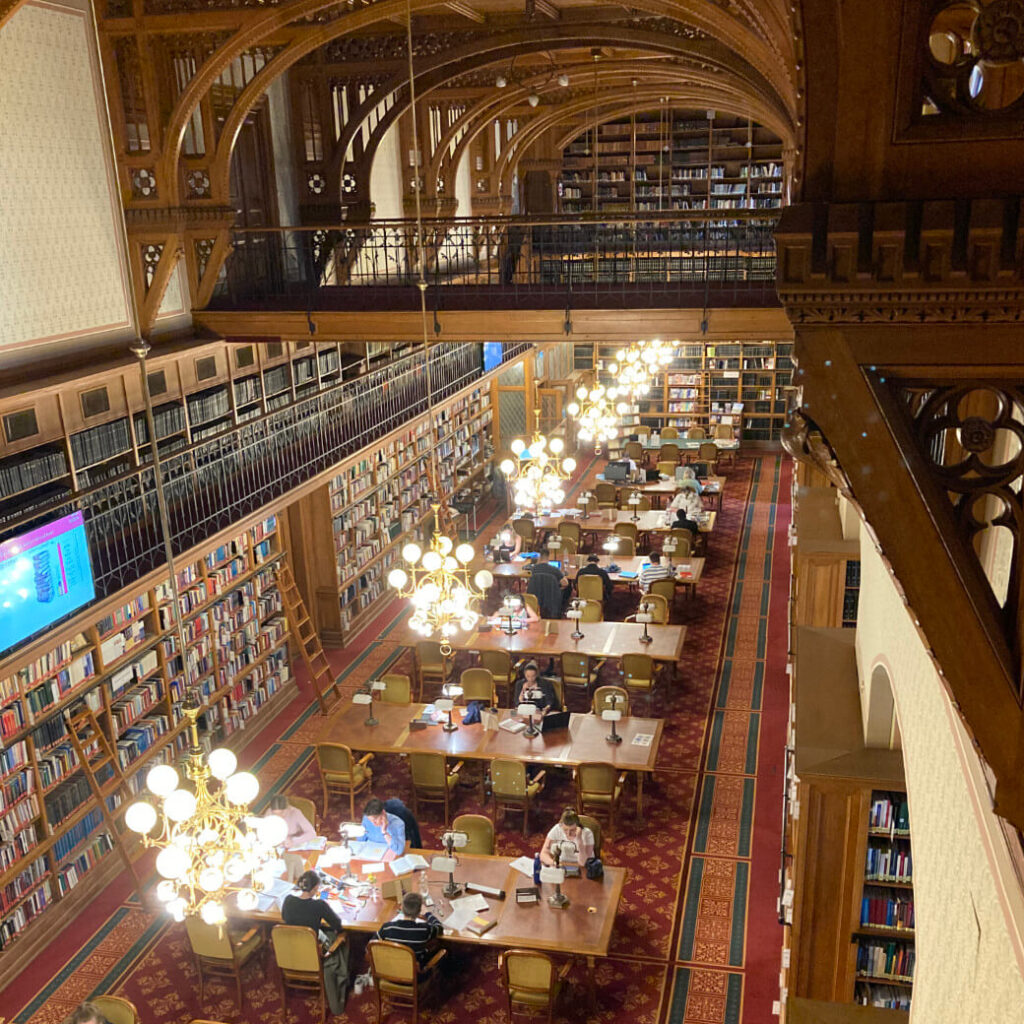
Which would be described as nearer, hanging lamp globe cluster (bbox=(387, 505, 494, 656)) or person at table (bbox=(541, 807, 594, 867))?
person at table (bbox=(541, 807, 594, 867))

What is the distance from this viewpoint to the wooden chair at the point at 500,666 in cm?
1088

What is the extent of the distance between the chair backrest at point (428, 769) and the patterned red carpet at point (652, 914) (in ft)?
1.35

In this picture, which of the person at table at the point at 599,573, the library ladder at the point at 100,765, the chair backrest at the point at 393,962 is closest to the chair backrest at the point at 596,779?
the chair backrest at the point at 393,962

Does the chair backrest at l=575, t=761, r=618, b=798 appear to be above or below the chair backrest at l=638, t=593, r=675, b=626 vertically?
below

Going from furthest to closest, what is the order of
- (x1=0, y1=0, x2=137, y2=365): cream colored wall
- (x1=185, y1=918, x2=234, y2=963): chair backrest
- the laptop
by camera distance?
the laptop, (x1=0, y1=0, x2=137, y2=365): cream colored wall, (x1=185, y1=918, x2=234, y2=963): chair backrest

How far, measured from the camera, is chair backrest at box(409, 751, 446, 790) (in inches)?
350

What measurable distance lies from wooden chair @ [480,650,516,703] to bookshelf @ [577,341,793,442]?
11308 millimetres

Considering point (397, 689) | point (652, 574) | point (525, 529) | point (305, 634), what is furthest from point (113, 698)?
point (525, 529)

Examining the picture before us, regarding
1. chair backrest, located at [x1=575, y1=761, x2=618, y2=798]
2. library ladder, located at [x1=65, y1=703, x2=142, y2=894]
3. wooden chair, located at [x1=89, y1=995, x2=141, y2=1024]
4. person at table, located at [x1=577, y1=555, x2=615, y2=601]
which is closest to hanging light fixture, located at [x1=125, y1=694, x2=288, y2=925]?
wooden chair, located at [x1=89, y1=995, x2=141, y2=1024]

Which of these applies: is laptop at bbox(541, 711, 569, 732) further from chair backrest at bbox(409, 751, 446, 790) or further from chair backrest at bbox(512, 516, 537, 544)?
chair backrest at bbox(512, 516, 537, 544)

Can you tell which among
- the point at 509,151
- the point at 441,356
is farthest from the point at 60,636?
the point at 509,151

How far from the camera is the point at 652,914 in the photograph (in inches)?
303

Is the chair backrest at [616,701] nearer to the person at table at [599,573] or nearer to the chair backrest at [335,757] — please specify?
the chair backrest at [335,757]

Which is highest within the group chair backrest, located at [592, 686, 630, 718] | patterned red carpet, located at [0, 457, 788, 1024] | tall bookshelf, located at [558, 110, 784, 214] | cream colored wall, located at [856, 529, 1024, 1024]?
tall bookshelf, located at [558, 110, 784, 214]
